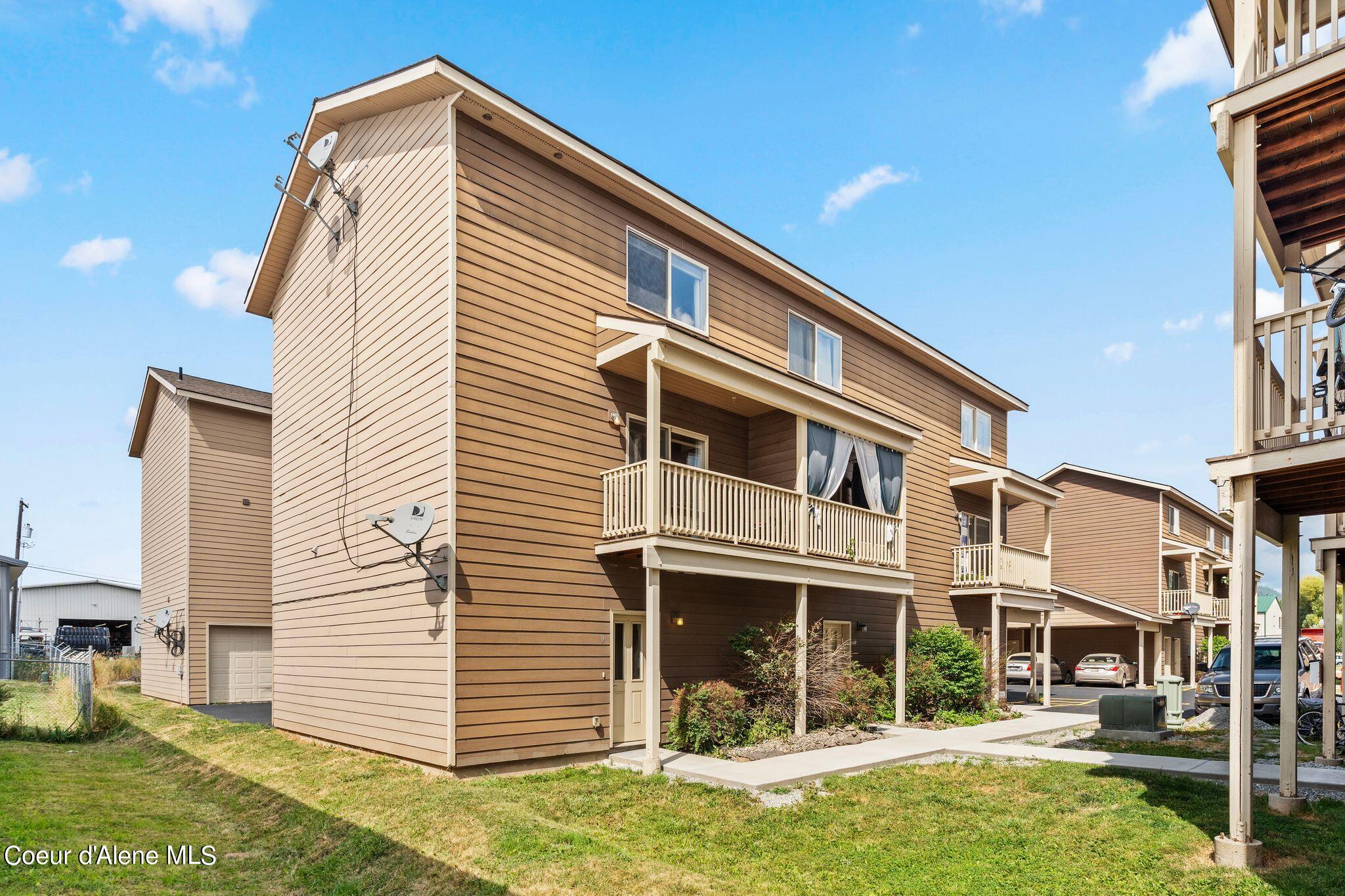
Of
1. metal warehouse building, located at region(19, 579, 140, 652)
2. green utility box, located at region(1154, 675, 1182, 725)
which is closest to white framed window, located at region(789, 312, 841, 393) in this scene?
green utility box, located at region(1154, 675, 1182, 725)

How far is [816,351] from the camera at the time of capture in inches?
732

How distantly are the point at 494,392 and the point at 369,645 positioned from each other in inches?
176

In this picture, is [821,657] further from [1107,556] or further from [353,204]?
[1107,556]

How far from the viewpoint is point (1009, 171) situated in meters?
18.0

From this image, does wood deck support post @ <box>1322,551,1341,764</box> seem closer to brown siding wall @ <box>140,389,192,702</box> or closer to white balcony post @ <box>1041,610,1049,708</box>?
white balcony post @ <box>1041,610,1049,708</box>

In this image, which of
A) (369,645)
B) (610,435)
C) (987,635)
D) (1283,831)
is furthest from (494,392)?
(987,635)

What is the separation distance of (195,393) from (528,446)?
14.6 meters

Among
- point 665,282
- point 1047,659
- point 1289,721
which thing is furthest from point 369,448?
point 1047,659

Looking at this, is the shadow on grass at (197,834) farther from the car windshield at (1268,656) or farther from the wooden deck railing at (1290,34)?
the car windshield at (1268,656)

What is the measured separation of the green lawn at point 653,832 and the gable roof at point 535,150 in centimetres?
863

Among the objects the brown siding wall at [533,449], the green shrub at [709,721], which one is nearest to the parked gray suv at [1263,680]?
the green shrub at [709,721]

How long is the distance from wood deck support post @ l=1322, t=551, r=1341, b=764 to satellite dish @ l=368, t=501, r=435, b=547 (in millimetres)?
11584

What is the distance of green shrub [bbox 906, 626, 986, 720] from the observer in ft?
59.6

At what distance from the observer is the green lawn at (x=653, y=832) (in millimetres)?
7387
